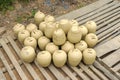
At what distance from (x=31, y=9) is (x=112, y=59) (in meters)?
1.70

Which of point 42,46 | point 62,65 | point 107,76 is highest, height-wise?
point 42,46

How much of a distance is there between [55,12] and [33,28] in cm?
95

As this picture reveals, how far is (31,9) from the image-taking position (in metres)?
3.76

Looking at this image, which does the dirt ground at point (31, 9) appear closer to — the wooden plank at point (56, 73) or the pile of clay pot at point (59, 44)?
the pile of clay pot at point (59, 44)

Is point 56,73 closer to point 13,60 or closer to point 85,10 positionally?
point 13,60

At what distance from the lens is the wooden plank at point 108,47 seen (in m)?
2.70

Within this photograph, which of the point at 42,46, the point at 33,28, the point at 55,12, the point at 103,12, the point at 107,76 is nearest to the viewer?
the point at 107,76

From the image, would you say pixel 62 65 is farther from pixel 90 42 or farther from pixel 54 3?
pixel 54 3

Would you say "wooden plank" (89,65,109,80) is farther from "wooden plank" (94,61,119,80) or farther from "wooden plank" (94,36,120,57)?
"wooden plank" (94,36,120,57)

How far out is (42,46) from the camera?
2.66 meters

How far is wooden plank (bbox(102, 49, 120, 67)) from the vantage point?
2.58 m

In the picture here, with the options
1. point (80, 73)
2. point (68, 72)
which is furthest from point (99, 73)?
point (68, 72)

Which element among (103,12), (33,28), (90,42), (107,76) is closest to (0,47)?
(33,28)

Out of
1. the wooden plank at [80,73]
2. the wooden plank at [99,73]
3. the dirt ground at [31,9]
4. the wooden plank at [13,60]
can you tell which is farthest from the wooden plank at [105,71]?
the dirt ground at [31,9]
